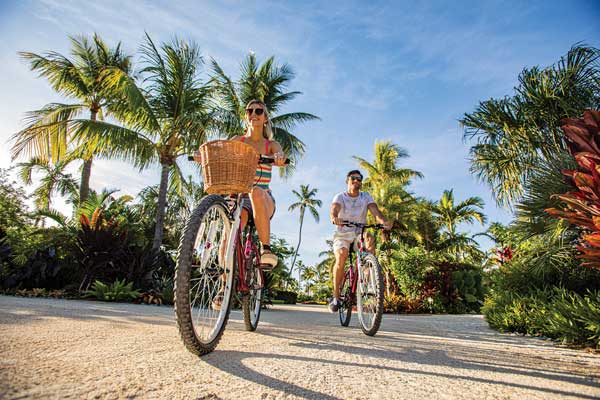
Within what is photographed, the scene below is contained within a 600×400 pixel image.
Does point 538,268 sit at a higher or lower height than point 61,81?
lower

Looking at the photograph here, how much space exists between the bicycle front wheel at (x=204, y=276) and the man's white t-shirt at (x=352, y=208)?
2.20 meters

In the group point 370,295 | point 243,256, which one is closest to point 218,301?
point 243,256

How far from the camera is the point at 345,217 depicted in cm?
429

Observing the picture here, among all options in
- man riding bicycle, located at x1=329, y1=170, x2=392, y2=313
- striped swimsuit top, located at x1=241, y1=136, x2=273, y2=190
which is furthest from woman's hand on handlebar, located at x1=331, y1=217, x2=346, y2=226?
striped swimsuit top, located at x1=241, y1=136, x2=273, y2=190

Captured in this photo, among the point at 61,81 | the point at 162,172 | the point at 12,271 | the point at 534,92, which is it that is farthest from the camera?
Result: the point at 61,81

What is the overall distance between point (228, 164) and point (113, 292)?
6588 mm

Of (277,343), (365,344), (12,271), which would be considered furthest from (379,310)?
(12,271)

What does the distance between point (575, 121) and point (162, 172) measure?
11.1 metres

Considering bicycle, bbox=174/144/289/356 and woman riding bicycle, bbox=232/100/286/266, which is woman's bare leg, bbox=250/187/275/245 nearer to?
woman riding bicycle, bbox=232/100/286/266

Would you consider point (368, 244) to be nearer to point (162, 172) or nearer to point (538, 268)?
point (538, 268)

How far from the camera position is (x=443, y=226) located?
89.2 ft

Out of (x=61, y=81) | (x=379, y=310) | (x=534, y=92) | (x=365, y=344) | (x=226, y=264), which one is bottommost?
(x=365, y=344)

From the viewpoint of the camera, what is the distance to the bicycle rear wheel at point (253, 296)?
275 cm

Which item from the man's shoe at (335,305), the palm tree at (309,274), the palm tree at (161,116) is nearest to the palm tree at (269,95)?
the palm tree at (161,116)
